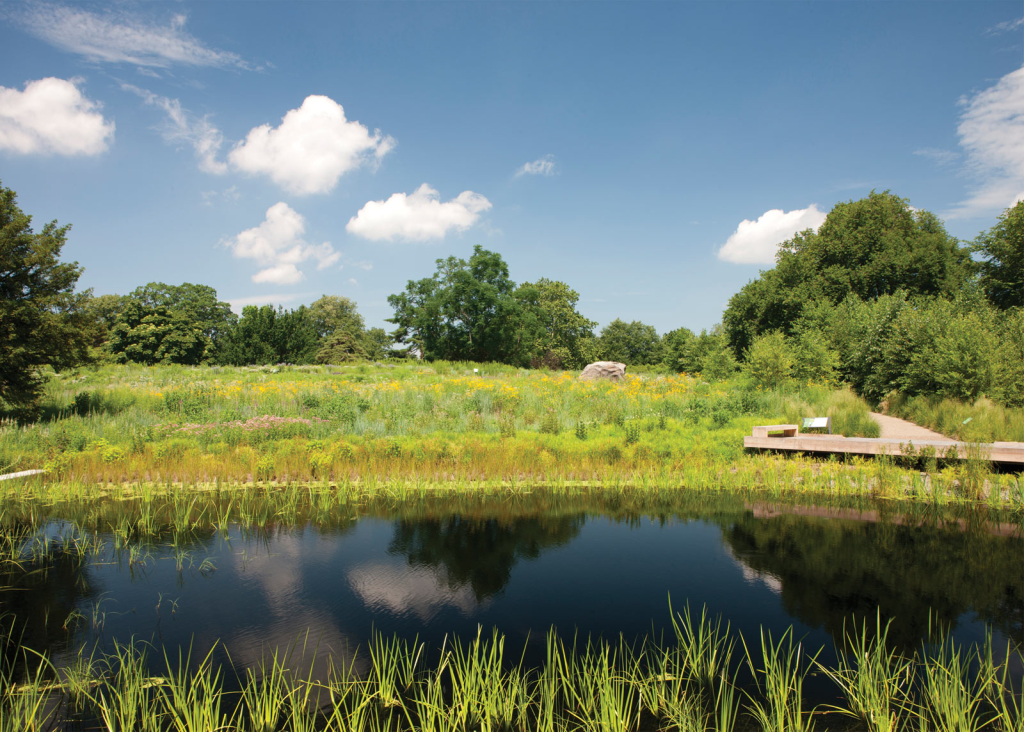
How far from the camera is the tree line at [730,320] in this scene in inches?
488

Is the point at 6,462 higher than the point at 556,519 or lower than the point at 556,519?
higher

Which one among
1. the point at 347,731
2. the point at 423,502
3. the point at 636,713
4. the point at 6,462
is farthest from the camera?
the point at 6,462

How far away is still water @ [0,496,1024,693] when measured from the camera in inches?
185

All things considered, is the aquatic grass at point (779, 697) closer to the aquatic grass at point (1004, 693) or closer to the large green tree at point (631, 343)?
the aquatic grass at point (1004, 693)

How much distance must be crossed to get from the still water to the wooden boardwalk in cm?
220

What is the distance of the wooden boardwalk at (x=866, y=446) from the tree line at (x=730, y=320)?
5609 millimetres

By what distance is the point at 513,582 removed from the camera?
5.76m

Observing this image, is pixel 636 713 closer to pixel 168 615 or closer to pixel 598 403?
pixel 168 615

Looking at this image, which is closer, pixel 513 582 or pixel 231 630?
pixel 231 630

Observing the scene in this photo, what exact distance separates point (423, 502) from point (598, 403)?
820cm

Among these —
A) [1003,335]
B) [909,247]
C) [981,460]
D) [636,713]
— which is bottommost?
[636,713]

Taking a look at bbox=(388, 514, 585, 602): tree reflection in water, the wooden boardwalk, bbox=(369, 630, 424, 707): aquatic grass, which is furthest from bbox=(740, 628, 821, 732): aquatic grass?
the wooden boardwalk

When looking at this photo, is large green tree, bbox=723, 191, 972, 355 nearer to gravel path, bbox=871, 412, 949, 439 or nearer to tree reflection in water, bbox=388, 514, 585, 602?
gravel path, bbox=871, 412, 949, 439

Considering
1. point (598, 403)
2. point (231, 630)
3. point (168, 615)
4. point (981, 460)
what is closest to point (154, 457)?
point (168, 615)
